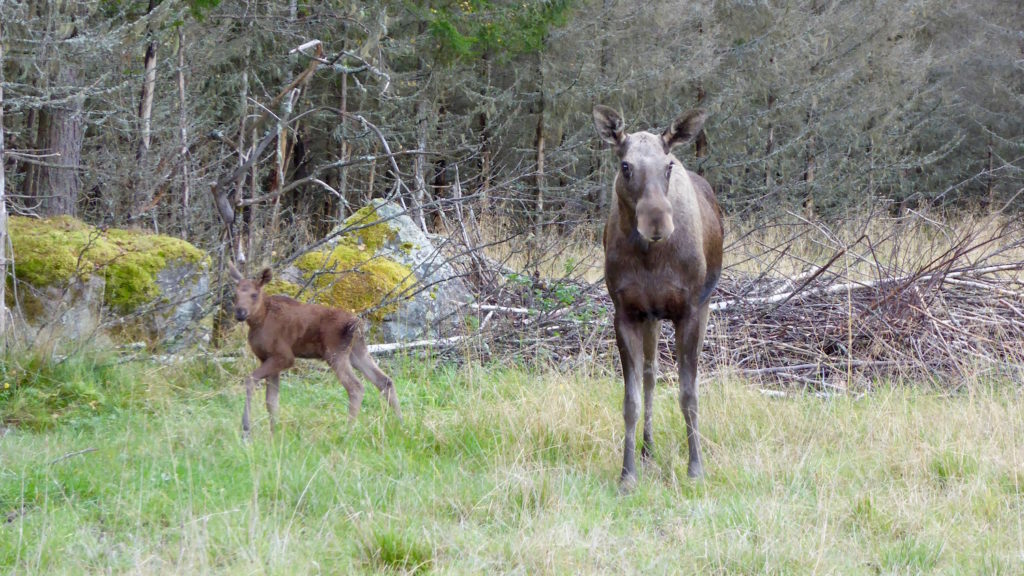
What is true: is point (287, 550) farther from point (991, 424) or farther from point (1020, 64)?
point (1020, 64)

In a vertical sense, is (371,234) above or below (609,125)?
below

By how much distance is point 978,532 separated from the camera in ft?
14.1

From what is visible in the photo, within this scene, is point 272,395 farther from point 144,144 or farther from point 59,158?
point 144,144

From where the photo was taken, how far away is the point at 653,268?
5.20 metres

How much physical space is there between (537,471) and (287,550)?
1.57 metres

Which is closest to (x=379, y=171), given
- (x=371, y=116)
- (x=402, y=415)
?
(x=371, y=116)

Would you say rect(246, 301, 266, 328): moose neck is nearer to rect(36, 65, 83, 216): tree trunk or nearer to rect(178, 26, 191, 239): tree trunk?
rect(36, 65, 83, 216): tree trunk

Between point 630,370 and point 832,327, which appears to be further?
point 832,327

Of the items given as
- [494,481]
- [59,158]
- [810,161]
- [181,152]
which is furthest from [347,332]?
[810,161]

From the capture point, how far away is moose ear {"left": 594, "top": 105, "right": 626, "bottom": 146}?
5.16 m

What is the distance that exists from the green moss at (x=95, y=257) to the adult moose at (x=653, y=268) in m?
4.66

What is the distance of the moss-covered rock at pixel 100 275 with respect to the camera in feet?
25.6

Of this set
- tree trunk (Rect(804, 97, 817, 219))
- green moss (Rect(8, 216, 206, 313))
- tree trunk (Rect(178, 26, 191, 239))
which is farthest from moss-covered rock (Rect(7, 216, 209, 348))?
tree trunk (Rect(804, 97, 817, 219))

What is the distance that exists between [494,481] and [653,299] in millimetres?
1396
